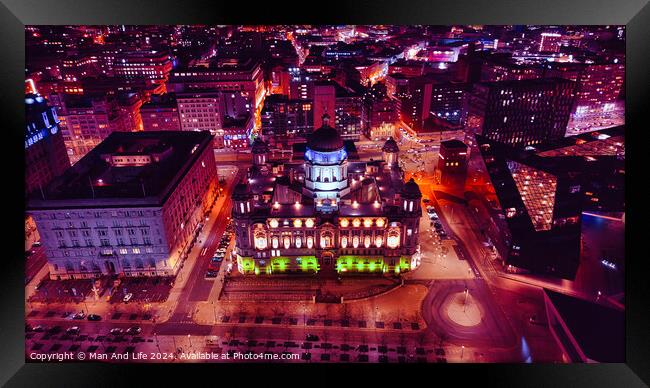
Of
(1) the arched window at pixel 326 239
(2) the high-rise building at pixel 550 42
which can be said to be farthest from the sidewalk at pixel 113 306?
(2) the high-rise building at pixel 550 42

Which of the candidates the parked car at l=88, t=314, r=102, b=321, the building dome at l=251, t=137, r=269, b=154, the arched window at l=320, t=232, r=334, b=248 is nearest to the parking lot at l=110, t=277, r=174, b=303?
the parked car at l=88, t=314, r=102, b=321

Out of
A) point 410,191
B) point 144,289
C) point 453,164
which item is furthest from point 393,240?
point 144,289

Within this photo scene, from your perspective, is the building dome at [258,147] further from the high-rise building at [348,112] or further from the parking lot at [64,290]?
the high-rise building at [348,112]

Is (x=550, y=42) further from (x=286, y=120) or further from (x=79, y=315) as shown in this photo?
(x=79, y=315)
